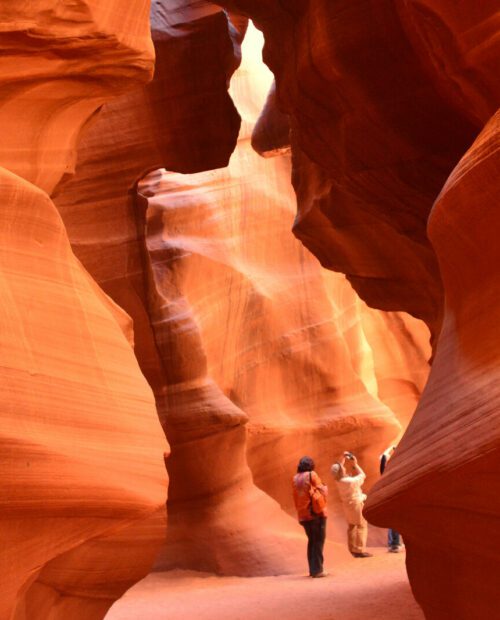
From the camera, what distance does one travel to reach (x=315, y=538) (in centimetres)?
844

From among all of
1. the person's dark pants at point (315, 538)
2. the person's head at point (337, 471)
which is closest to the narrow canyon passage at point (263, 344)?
the person's dark pants at point (315, 538)

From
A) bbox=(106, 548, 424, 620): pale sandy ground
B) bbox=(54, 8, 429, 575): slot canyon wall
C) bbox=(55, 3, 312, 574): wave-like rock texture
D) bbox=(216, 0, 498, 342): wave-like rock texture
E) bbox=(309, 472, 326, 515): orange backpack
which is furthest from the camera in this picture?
bbox=(54, 8, 429, 575): slot canyon wall

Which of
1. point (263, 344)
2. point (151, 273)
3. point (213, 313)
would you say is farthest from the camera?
point (263, 344)

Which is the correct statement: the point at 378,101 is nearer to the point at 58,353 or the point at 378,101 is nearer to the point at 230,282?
the point at 58,353

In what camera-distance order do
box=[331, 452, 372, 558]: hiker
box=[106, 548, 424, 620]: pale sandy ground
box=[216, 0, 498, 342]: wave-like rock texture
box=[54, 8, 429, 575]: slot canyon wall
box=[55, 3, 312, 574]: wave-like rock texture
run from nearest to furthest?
1. box=[216, 0, 498, 342]: wave-like rock texture
2. box=[106, 548, 424, 620]: pale sandy ground
3. box=[55, 3, 312, 574]: wave-like rock texture
4. box=[54, 8, 429, 575]: slot canyon wall
5. box=[331, 452, 372, 558]: hiker

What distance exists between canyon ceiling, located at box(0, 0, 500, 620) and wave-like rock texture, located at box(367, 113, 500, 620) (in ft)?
0.04

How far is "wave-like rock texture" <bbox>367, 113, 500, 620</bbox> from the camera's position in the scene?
Result: 347 cm

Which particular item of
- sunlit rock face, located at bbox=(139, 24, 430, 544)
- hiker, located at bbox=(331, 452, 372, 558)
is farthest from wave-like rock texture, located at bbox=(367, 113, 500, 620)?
sunlit rock face, located at bbox=(139, 24, 430, 544)

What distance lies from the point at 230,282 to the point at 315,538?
519cm

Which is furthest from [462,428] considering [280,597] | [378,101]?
[280,597]

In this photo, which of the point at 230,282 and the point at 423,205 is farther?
the point at 230,282

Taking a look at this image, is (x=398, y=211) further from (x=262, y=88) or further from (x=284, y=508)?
(x=262, y=88)

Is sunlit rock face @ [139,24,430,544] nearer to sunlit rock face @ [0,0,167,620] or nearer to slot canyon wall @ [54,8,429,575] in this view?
slot canyon wall @ [54,8,429,575]

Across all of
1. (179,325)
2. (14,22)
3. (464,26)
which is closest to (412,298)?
(179,325)
